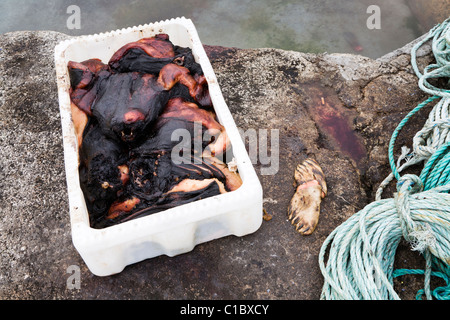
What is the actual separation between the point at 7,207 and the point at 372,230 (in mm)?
2151

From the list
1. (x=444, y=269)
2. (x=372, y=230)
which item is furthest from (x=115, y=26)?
(x=444, y=269)

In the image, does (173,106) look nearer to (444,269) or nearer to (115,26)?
(444,269)

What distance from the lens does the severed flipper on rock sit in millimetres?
2174

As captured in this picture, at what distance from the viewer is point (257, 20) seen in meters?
4.36

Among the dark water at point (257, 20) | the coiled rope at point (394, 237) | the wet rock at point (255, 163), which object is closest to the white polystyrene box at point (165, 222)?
the wet rock at point (255, 163)

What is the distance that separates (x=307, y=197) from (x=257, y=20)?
9.20ft

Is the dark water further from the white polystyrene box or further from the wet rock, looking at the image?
the white polystyrene box

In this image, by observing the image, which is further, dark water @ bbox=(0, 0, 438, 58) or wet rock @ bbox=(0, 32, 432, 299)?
dark water @ bbox=(0, 0, 438, 58)

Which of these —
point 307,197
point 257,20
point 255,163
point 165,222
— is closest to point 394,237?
point 307,197

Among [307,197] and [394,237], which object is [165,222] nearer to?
[307,197]

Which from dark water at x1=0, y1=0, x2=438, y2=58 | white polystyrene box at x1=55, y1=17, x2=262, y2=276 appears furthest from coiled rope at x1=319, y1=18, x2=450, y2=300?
dark water at x1=0, y1=0, x2=438, y2=58

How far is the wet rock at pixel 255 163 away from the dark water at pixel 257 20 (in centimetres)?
114

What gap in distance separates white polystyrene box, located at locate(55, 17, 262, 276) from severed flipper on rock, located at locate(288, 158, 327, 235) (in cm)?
26
